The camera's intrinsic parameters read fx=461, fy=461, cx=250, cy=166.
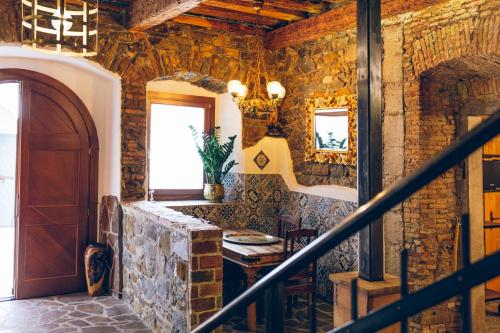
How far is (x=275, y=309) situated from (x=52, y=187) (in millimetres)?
4968

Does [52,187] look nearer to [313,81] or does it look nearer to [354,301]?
[313,81]

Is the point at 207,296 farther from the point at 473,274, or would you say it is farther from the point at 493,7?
the point at 493,7

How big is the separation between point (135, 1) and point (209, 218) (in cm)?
274

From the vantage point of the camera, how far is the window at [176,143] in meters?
6.23

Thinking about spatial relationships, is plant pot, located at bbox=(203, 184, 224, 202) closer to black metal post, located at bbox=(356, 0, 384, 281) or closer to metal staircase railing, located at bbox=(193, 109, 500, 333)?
black metal post, located at bbox=(356, 0, 384, 281)

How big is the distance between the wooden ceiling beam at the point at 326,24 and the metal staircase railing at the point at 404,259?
371 centimetres

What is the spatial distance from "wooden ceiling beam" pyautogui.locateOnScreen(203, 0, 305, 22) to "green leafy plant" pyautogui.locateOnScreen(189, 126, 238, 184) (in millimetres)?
1614

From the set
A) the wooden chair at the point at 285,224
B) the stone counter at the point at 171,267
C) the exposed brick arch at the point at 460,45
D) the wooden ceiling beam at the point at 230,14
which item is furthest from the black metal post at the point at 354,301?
the wooden ceiling beam at the point at 230,14

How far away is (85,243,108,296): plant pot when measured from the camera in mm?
5410

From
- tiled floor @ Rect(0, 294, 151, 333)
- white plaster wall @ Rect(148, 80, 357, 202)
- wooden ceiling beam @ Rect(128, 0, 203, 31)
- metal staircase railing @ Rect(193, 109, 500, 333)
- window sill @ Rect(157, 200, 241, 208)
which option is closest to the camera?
metal staircase railing @ Rect(193, 109, 500, 333)

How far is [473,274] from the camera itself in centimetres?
91

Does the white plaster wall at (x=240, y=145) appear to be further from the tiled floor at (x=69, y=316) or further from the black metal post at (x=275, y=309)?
the black metal post at (x=275, y=309)

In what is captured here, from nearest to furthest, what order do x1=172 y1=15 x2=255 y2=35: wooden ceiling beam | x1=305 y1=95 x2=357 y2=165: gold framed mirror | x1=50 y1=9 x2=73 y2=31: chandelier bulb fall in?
x1=50 y1=9 x2=73 y2=31: chandelier bulb → x1=305 y1=95 x2=357 y2=165: gold framed mirror → x1=172 y1=15 x2=255 y2=35: wooden ceiling beam

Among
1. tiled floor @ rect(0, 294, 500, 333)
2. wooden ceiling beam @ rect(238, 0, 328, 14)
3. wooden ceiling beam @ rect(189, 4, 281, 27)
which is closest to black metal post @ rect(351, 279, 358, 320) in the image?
tiled floor @ rect(0, 294, 500, 333)
